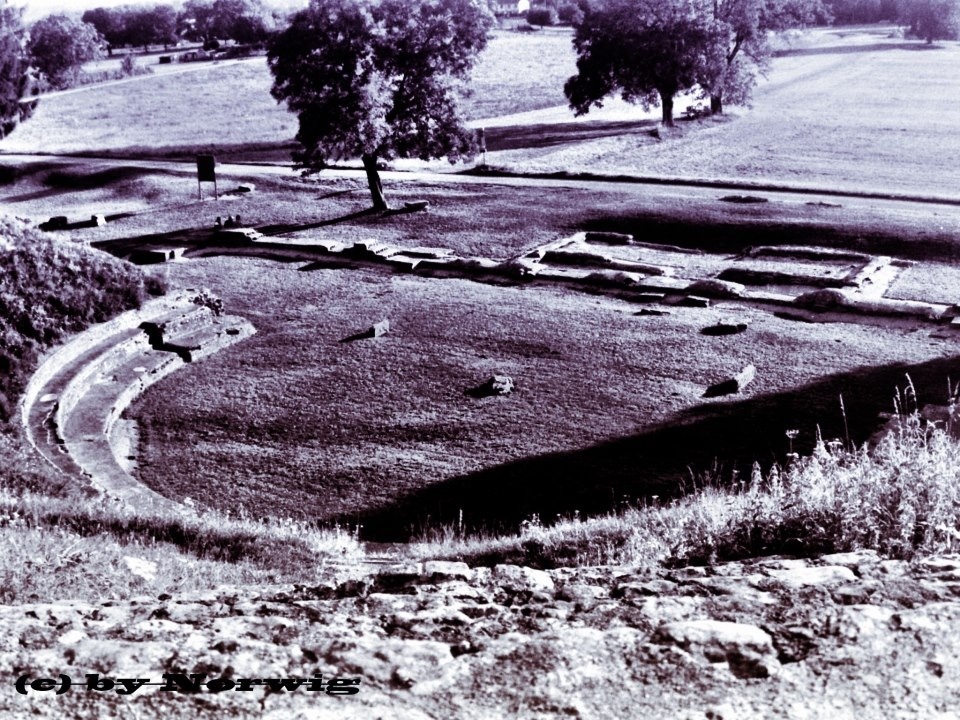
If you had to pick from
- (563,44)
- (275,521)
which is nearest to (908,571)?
(275,521)

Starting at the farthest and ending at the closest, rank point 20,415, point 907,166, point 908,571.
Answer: point 907,166
point 20,415
point 908,571

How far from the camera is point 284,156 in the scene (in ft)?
129

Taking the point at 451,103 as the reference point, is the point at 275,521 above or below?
below

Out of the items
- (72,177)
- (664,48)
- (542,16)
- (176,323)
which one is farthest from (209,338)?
(542,16)

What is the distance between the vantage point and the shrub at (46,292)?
53.8 ft

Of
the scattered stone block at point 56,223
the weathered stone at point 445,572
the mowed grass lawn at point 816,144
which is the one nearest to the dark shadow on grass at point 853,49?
the mowed grass lawn at point 816,144

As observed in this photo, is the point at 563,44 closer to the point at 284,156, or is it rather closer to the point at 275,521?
the point at 284,156

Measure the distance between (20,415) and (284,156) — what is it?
26.1 meters

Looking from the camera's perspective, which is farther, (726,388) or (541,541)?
(726,388)

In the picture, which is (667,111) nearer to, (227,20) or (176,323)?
(176,323)

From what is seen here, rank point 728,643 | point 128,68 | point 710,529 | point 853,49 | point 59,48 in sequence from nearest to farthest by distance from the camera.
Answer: point 728,643, point 710,529, point 59,48, point 128,68, point 853,49

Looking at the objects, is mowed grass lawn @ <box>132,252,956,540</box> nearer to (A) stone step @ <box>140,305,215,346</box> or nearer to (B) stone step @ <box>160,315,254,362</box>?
(B) stone step @ <box>160,315,254,362</box>

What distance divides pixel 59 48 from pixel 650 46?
39.2 m

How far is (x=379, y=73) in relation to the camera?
88.2ft
